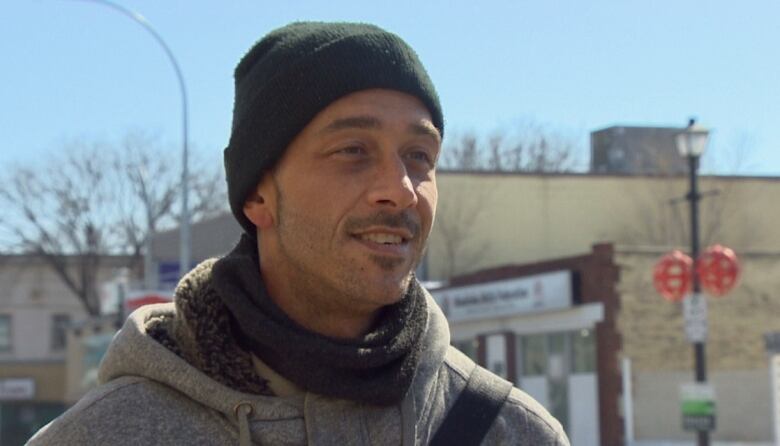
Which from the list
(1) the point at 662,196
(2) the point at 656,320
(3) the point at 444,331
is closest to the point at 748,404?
(2) the point at 656,320

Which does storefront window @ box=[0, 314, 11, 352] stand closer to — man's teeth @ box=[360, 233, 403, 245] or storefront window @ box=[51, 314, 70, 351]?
storefront window @ box=[51, 314, 70, 351]

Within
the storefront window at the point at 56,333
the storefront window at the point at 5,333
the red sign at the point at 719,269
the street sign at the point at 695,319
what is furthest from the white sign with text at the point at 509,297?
the storefront window at the point at 5,333

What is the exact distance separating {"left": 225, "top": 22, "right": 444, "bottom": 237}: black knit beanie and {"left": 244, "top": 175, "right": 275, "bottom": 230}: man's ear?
1 centimetres

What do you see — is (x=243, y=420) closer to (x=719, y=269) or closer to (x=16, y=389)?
(x=719, y=269)

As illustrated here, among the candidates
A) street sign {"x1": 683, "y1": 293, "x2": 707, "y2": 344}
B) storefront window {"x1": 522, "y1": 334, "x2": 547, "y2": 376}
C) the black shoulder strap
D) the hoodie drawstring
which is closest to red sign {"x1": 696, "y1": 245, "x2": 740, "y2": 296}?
street sign {"x1": 683, "y1": 293, "x2": 707, "y2": 344}

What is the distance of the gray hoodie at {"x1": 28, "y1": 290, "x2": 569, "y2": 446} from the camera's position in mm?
2332

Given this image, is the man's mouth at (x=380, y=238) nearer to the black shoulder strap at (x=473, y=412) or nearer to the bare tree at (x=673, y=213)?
the black shoulder strap at (x=473, y=412)

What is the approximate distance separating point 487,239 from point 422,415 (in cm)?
4077

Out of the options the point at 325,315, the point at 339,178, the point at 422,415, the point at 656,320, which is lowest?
the point at 656,320

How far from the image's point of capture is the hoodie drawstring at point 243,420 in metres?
2.34

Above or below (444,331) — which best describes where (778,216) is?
below

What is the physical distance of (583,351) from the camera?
101 ft

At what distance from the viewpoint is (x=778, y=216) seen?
44.8 m

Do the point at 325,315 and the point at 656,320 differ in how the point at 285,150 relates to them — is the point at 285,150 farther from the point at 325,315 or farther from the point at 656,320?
the point at 656,320
